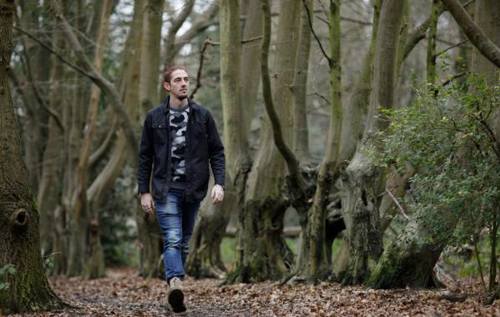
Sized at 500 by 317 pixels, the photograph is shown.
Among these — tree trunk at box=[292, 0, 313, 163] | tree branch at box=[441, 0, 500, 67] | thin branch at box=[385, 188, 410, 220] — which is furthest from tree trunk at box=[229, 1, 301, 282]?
tree branch at box=[441, 0, 500, 67]

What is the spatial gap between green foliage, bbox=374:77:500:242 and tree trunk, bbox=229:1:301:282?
14.5 feet

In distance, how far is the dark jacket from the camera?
336 inches

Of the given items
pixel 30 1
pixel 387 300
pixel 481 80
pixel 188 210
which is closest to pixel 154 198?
pixel 188 210

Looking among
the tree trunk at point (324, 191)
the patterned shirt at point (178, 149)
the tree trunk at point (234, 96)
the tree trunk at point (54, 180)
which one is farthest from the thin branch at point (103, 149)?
the patterned shirt at point (178, 149)

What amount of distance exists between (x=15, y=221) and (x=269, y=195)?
16.5 feet

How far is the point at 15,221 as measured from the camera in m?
8.15

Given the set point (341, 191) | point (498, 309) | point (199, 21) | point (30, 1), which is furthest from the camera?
point (199, 21)

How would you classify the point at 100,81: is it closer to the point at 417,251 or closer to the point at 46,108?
the point at 46,108

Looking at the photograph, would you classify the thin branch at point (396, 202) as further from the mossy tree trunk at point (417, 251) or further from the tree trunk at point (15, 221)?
the tree trunk at point (15, 221)

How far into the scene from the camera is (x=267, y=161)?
1246 centimetres

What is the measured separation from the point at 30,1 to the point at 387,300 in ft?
38.2

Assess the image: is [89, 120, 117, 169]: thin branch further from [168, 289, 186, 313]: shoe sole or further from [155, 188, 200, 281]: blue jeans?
[168, 289, 186, 313]: shoe sole

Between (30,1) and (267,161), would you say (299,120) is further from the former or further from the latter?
(30,1)

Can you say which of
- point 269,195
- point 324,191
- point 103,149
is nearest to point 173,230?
point 324,191
